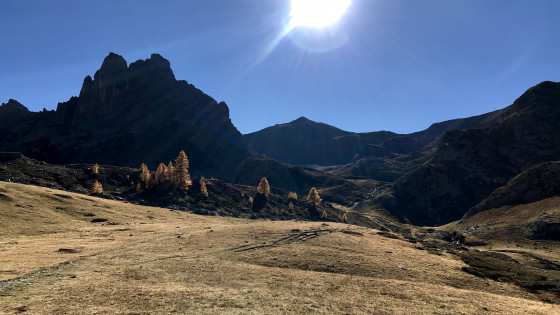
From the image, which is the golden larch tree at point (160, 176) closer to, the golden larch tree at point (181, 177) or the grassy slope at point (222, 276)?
the golden larch tree at point (181, 177)

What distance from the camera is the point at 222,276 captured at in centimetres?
3073

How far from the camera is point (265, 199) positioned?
15150 centimetres

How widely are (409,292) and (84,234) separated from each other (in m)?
54.7

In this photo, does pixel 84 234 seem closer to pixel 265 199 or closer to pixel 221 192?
pixel 221 192

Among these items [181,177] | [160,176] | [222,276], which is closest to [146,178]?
[160,176]

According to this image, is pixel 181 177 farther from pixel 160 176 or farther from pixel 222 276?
pixel 222 276

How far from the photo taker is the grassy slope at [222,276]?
22.4m

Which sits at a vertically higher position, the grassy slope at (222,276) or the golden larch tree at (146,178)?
the golden larch tree at (146,178)

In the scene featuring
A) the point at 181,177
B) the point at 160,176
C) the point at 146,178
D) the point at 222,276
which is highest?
the point at 181,177

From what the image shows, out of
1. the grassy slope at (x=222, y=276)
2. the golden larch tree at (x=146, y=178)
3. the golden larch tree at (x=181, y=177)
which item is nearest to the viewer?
the grassy slope at (x=222, y=276)

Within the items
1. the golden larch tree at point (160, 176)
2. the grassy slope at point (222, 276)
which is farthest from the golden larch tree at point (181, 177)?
the grassy slope at point (222, 276)

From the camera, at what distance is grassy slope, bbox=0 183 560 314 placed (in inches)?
883

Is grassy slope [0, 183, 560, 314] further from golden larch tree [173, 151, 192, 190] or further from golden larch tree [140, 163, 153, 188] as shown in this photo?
golden larch tree [173, 151, 192, 190]

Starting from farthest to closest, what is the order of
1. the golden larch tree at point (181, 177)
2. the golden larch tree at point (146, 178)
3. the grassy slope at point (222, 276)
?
the golden larch tree at point (181, 177) < the golden larch tree at point (146, 178) < the grassy slope at point (222, 276)
